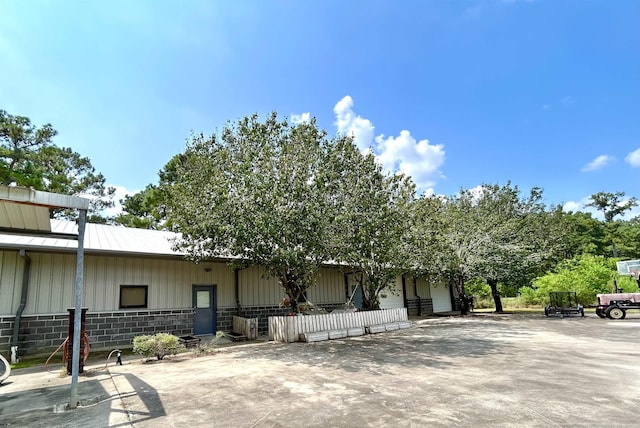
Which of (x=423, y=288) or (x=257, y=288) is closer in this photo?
(x=257, y=288)

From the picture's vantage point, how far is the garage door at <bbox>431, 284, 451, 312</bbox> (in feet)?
74.3

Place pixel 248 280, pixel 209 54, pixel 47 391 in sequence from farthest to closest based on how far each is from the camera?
pixel 248 280, pixel 209 54, pixel 47 391

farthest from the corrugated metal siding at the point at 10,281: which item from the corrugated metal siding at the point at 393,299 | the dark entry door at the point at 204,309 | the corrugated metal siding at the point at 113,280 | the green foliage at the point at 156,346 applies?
the corrugated metal siding at the point at 393,299

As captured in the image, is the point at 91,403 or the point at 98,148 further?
the point at 98,148

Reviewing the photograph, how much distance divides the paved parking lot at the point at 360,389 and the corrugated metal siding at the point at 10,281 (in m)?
2.90

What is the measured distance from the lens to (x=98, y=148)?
1395 centimetres

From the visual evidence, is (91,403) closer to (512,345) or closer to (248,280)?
(248,280)

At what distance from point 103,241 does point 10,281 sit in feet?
7.50

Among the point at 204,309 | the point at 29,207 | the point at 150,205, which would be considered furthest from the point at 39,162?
the point at 29,207

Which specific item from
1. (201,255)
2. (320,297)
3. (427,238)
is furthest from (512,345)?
(201,255)

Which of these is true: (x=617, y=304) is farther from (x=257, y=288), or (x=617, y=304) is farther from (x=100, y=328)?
(x=100, y=328)

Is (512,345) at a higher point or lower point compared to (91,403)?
lower

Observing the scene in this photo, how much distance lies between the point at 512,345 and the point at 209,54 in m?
12.5

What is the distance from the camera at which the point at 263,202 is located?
30.2ft
